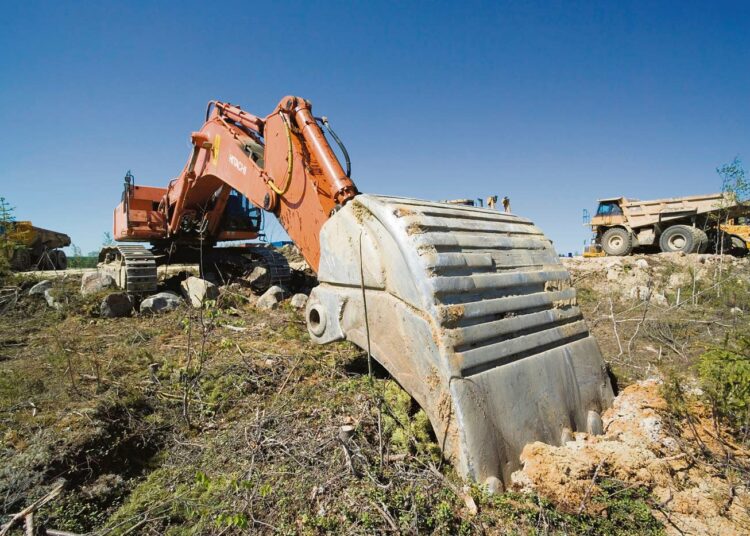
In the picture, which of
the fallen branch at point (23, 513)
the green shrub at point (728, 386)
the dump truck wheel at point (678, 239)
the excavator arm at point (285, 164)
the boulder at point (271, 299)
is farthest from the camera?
the dump truck wheel at point (678, 239)

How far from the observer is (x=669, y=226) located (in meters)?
15.1

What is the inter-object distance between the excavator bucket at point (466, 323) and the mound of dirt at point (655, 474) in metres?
0.16

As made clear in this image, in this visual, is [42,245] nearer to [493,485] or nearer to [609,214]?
[493,485]

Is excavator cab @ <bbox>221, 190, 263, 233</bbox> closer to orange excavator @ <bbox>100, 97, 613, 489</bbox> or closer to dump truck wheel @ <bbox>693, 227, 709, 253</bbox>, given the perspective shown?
orange excavator @ <bbox>100, 97, 613, 489</bbox>

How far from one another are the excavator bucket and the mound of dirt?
0.16 meters

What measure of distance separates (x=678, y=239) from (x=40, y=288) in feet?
60.0

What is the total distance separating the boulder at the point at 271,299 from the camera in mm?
6406

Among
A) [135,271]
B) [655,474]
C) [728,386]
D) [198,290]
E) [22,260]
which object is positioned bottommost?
[655,474]

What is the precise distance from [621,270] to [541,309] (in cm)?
1072

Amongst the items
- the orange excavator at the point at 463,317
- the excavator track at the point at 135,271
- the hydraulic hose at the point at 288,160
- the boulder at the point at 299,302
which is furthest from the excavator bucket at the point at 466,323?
the excavator track at the point at 135,271

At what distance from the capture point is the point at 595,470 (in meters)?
2.02

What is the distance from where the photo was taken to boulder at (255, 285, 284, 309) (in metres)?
6.41

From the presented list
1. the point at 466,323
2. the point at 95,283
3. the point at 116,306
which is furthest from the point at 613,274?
the point at 95,283

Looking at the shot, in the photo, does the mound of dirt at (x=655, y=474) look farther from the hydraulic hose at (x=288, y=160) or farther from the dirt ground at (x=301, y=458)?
the hydraulic hose at (x=288, y=160)
